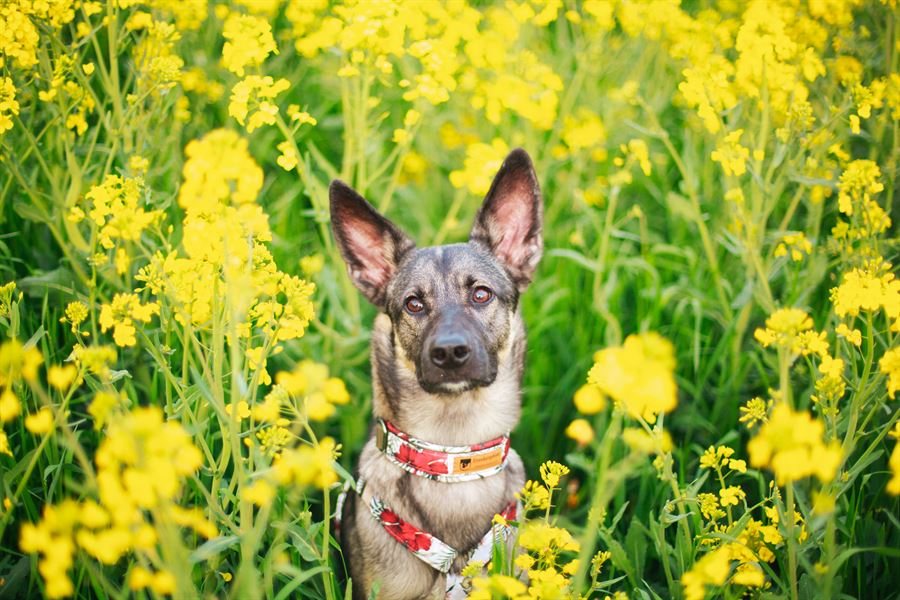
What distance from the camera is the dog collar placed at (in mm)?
2855

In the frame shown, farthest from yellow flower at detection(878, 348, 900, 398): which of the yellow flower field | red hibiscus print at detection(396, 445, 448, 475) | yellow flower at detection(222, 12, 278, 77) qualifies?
yellow flower at detection(222, 12, 278, 77)

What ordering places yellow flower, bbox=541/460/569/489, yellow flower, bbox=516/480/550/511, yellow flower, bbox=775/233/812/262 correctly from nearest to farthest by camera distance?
yellow flower, bbox=516/480/550/511
yellow flower, bbox=541/460/569/489
yellow flower, bbox=775/233/812/262

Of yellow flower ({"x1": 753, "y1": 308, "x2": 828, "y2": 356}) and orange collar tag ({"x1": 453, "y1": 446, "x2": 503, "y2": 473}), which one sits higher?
yellow flower ({"x1": 753, "y1": 308, "x2": 828, "y2": 356})

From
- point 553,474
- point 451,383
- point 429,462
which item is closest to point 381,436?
point 429,462

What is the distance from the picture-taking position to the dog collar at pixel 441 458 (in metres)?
2.86

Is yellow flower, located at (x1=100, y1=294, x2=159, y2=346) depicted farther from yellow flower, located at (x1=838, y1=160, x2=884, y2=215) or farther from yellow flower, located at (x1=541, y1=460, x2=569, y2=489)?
yellow flower, located at (x1=838, y1=160, x2=884, y2=215)

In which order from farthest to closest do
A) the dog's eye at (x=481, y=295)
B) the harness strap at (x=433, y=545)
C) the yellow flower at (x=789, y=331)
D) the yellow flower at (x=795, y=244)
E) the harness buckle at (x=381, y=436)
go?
the dog's eye at (x=481, y=295), the yellow flower at (x=795, y=244), the harness buckle at (x=381, y=436), the harness strap at (x=433, y=545), the yellow flower at (x=789, y=331)

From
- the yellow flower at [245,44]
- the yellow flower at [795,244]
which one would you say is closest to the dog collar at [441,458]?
the yellow flower at [795,244]

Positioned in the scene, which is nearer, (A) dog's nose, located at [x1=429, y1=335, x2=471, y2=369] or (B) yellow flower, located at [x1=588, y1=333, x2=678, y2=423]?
(B) yellow flower, located at [x1=588, y1=333, x2=678, y2=423]

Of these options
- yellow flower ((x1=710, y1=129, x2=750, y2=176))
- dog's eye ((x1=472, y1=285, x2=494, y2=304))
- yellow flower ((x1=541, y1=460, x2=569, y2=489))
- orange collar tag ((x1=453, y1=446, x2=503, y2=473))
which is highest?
yellow flower ((x1=710, y1=129, x2=750, y2=176))

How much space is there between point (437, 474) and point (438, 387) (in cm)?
38

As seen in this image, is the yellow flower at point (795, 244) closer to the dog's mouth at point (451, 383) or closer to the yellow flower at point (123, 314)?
the dog's mouth at point (451, 383)

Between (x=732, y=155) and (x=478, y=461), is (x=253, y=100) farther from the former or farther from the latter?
(x=732, y=155)

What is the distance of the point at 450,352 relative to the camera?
279 centimetres
